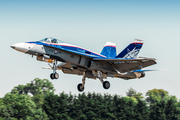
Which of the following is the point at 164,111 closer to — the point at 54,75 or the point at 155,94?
the point at 155,94

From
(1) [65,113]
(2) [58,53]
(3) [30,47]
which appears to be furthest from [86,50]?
(1) [65,113]

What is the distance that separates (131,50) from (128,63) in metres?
3.17

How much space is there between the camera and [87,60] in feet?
112

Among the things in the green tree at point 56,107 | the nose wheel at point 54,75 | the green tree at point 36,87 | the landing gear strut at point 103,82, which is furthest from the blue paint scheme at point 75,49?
the green tree at point 36,87

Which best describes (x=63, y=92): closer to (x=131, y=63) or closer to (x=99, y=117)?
(x=99, y=117)

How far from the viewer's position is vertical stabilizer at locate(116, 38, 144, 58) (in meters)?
37.3

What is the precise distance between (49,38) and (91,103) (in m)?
88.6

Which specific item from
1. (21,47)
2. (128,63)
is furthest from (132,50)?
(21,47)

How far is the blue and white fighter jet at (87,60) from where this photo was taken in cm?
3169

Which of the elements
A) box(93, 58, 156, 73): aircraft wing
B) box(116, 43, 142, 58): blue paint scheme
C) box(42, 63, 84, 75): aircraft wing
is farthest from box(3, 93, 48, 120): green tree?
box(93, 58, 156, 73): aircraft wing

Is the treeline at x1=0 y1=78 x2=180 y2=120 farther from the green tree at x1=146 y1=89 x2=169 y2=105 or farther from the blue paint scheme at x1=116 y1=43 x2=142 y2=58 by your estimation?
the blue paint scheme at x1=116 y1=43 x2=142 y2=58

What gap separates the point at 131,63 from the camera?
114ft

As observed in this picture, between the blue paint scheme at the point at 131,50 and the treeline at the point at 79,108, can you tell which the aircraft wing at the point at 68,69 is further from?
Answer: the treeline at the point at 79,108

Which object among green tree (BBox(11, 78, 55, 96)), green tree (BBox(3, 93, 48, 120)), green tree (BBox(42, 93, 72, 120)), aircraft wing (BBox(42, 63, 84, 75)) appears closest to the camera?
aircraft wing (BBox(42, 63, 84, 75))
